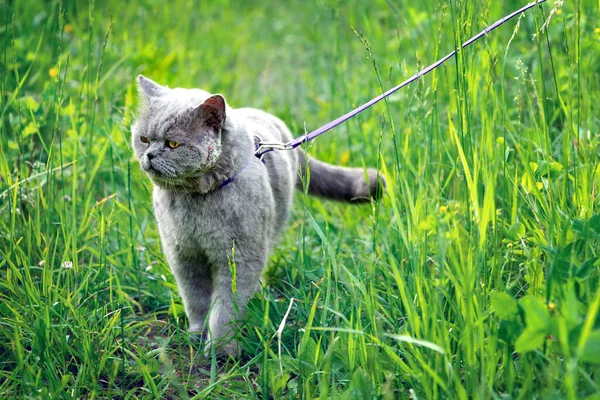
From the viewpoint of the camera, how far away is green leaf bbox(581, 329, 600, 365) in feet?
4.17

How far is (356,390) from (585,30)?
2244mm

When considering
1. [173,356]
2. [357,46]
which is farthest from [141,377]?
[357,46]

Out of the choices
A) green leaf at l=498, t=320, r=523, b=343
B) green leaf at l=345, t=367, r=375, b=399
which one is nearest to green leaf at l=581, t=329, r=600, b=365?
green leaf at l=498, t=320, r=523, b=343

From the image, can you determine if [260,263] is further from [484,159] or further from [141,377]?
[484,159]

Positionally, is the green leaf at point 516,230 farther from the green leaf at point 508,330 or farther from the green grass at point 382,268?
the green leaf at point 508,330

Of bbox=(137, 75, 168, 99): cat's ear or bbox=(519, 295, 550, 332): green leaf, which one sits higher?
bbox=(137, 75, 168, 99): cat's ear

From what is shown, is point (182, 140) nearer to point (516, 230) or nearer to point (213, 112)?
point (213, 112)

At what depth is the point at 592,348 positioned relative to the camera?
1.28 m

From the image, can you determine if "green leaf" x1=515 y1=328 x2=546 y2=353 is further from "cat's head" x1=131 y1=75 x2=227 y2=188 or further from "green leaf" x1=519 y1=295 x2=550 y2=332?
"cat's head" x1=131 y1=75 x2=227 y2=188

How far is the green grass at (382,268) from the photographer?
163 cm

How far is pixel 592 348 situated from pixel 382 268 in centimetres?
97

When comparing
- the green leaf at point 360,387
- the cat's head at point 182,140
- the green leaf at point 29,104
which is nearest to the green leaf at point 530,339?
the green leaf at point 360,387

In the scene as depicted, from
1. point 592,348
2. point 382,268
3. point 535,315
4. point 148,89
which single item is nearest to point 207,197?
point 148,89

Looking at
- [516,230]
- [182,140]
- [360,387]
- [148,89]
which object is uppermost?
[148,89]
